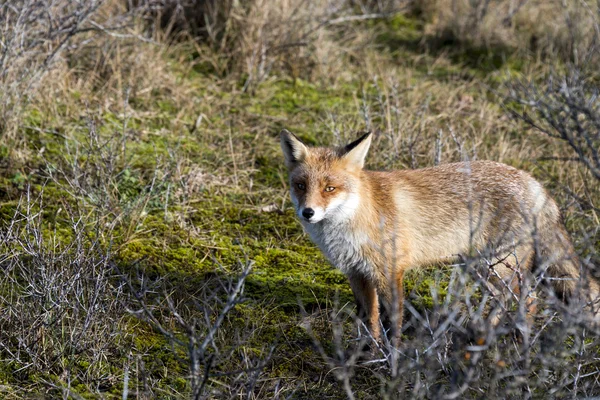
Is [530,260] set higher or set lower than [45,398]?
higher

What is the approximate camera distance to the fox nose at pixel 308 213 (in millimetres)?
3684

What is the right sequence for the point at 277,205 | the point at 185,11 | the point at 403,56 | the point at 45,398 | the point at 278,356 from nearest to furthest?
the point at 45,398, the point at 278,356, the point at 277,205, the point at 185,11, the point at 403,56

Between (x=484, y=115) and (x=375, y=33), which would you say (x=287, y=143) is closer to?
(x=484, y=115)

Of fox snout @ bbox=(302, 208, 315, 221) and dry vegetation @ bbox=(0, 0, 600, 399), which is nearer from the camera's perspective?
dry vegetation @ bbox=(0, 0, 600, 399)

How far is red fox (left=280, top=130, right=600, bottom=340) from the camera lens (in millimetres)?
3787

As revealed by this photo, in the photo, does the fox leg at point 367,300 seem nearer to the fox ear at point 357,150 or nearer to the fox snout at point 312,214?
the fox snout at point 312,214

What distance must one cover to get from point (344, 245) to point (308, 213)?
276 mm

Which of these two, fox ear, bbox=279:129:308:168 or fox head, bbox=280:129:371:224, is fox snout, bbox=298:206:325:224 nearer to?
fox head, bbox=280:129:371:224

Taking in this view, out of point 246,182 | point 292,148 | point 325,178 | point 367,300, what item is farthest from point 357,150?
point 246,182

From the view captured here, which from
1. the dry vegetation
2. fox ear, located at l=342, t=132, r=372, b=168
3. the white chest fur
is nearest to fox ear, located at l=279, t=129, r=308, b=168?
fox ear, located at l=342, t=132, r=372, b=168

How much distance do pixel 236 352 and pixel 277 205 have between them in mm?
1677

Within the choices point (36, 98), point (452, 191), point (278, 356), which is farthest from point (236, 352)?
point (36, 98)

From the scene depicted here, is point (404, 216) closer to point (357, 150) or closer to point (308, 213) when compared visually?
point (357, 150)

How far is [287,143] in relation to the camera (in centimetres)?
409
